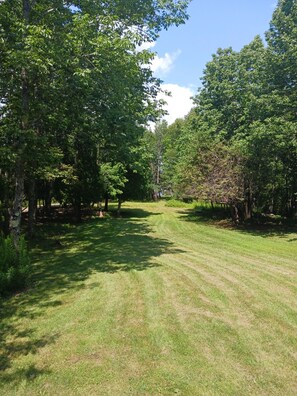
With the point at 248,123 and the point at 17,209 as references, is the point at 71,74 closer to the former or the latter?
the point at 17,209

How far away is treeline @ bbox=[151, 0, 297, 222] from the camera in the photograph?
1742 cm

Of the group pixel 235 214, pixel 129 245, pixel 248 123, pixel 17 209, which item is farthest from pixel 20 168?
pixel 235 214

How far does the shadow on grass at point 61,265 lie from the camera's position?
562cm

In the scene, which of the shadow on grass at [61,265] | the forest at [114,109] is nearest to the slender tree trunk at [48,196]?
the forest at [114,109]

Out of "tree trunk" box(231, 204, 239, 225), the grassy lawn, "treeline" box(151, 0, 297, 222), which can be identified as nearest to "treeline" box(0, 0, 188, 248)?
the grassy lawn

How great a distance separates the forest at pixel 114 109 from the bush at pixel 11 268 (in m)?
0.08

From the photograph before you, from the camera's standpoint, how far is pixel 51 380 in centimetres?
456

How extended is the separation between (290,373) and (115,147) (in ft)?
41.6

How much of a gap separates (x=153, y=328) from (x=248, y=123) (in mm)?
18236

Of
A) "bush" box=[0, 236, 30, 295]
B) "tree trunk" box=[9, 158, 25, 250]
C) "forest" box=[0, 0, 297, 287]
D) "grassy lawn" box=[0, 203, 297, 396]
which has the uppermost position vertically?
"forest" box=[0, 0, 297, 287]

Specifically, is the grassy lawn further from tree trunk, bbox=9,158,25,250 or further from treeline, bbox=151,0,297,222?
treeline, bbox=151,0,297,222

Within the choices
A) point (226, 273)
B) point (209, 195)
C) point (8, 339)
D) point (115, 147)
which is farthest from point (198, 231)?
point (8, 339)

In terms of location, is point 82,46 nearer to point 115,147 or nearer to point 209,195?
point 115,147

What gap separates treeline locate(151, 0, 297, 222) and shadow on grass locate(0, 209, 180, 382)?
6523mm
